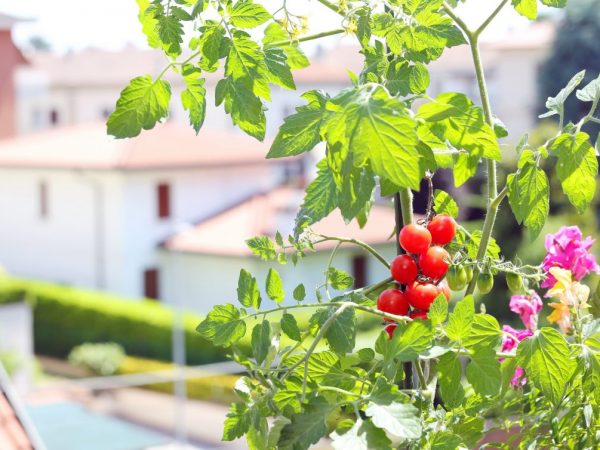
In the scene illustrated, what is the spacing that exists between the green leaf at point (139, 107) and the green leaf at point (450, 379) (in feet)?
0.92

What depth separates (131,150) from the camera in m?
20.4

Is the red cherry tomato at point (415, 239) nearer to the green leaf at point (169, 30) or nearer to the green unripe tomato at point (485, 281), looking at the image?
the green unripe tomato at point (485, 281)

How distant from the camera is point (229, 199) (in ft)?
69.1

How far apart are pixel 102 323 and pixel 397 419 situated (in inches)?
636

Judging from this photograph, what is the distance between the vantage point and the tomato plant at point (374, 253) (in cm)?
75

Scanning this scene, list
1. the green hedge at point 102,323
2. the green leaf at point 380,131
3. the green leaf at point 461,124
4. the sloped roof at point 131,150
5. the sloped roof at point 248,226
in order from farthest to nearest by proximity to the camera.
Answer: the sloped roof at point 131,150 < the sloped roof at point 248,226 < the green hedge at point 102,323 < the green leaf at point 461,124 < the green leaf at point 380,131

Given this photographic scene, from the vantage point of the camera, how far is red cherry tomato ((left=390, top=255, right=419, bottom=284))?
2.75 feet

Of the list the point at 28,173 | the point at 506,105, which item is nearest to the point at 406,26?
the point at 28,173

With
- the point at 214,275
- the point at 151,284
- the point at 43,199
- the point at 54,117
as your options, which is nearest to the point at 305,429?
the point at 214,275

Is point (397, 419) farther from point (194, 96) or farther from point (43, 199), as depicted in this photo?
point (43, 199)

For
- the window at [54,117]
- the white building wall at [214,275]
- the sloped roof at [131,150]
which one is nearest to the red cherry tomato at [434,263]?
the white building wall at [214,275]

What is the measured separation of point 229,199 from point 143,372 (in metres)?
5.78

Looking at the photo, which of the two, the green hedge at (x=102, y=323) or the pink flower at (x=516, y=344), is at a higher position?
the pink flower at (x=516, y=344)

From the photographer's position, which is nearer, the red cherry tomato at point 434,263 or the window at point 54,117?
the red cherry tomato at point 434,263
